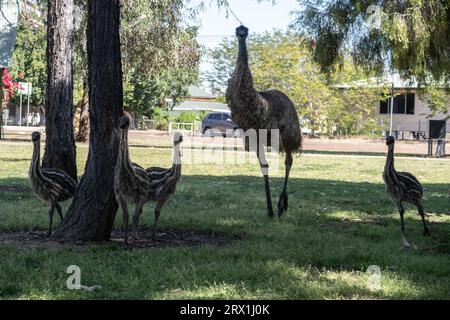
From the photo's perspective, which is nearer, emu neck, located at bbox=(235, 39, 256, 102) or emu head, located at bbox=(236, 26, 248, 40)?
emu neck, located at bbox=(235, 39, 256, 102)

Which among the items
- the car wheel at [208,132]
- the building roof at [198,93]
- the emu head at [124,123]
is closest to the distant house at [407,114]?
the car wheel at [208,132]

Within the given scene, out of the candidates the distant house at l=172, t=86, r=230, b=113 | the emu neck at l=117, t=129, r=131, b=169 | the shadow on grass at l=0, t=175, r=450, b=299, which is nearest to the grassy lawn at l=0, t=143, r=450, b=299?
the shadow on grass at l=0, t=175, r=450, b=299

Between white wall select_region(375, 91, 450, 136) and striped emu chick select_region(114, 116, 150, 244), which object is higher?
white wall select_region(375, 91, 450, 136)

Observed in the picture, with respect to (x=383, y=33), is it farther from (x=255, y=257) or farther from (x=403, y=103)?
(x=403, y=103)

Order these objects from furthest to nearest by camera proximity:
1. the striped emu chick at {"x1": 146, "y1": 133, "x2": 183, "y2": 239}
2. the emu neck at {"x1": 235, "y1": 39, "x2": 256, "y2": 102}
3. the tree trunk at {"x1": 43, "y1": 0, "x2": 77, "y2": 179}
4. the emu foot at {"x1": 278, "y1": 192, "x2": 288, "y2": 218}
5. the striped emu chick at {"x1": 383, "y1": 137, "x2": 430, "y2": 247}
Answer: the tree trunk at {"x1": 43, "y1": 0, "x2": 77, "y2": 179}
the emu foot at {"x1": 278, "y1": 192, "x2": 288, "y2": 218}
the emu neck at {"x1": 235, "y1": 39, "x2": 256, "y2": 102}
the striped emu chick at {"x1": 383, "y1": 137, "x2": 430, "y2": 247}
the striped emu chick at {"x1": 146, "y1": 133, "x2": 183, "y2": 239}

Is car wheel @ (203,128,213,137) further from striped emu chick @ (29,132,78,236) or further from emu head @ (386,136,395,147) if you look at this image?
striped emu chick @ (29,132,78,236)

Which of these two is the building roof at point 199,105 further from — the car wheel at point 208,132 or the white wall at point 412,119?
the car wheel at point 208,132

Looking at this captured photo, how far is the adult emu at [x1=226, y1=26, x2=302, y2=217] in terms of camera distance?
10617 millimetres

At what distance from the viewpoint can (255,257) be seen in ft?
24.7

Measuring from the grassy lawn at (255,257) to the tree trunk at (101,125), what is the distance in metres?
0.52

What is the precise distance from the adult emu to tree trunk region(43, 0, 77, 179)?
3698mm

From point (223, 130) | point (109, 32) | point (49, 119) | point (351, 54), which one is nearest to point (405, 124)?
point (223, 130)

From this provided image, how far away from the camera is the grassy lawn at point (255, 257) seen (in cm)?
609
